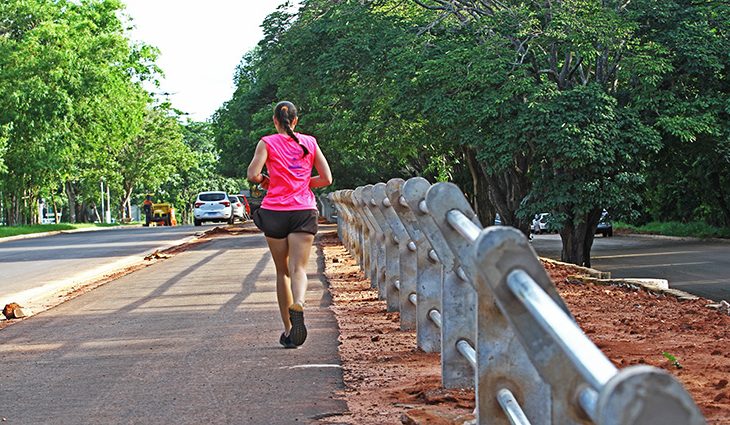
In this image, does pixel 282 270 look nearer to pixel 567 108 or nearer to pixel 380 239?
pixel 380 239

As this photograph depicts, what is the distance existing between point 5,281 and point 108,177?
63.3 metres

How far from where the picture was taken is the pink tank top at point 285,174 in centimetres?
901

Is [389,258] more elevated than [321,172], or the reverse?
[321,172]

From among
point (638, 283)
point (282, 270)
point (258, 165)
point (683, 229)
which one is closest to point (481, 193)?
point (683, 229)

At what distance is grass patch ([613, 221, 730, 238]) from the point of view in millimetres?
46059

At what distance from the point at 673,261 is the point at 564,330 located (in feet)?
96.9

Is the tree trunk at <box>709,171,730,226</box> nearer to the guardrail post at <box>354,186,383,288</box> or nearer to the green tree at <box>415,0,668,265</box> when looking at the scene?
the green tree at <box>415,0,668,265</box>

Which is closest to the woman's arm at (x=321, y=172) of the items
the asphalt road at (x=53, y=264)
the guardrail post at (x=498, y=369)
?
the guardrail post at (x=498, y=369)

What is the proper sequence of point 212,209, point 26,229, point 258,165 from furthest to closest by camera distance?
point 212,209 → point 26,229 → point 258,165

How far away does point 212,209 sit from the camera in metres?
58.9

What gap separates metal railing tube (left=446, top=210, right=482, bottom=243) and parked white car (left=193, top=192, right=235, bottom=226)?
54.0 metres

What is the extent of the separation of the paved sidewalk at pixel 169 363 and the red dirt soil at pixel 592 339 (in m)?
0.21

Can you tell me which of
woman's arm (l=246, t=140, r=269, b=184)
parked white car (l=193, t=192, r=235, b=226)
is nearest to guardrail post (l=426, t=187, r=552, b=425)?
woman's arm (l=246, t=140, r=269, b=184)

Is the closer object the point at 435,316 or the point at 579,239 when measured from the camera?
the point at 435,316
